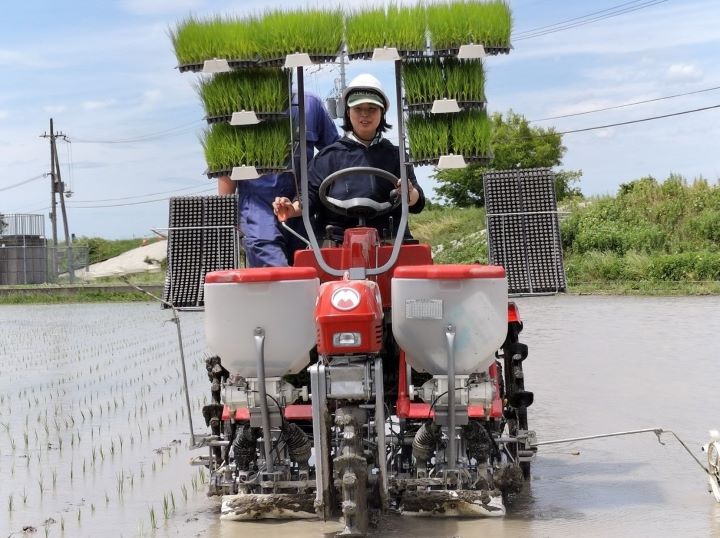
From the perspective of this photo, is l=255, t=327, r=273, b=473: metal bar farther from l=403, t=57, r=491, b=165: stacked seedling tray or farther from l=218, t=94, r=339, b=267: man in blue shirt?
l=218, t=94, r=339, b=267: man in blue shirt

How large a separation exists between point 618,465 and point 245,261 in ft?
9.40

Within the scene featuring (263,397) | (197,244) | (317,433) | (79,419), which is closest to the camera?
(317,433)

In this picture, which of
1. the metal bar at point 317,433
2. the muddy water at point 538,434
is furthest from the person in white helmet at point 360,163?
the muddy water at point 538,434

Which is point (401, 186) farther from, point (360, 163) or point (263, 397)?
point (263, 397)

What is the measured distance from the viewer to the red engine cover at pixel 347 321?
5.28m

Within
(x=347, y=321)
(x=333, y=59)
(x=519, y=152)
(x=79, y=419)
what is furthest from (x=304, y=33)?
(x=519, y=152)

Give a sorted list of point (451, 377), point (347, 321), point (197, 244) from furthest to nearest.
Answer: point (197, 244)
point (451, 377)
point (347, 321)

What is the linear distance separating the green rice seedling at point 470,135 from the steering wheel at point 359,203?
39 centimetres

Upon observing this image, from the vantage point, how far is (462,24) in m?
6.15

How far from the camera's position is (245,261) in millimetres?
8156

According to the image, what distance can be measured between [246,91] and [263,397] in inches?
69.2

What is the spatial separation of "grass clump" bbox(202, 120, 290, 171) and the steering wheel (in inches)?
11.6

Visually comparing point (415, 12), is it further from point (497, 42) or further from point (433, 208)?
point (433, 208)

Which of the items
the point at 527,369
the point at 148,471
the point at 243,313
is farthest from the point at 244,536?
the point at 527,369
